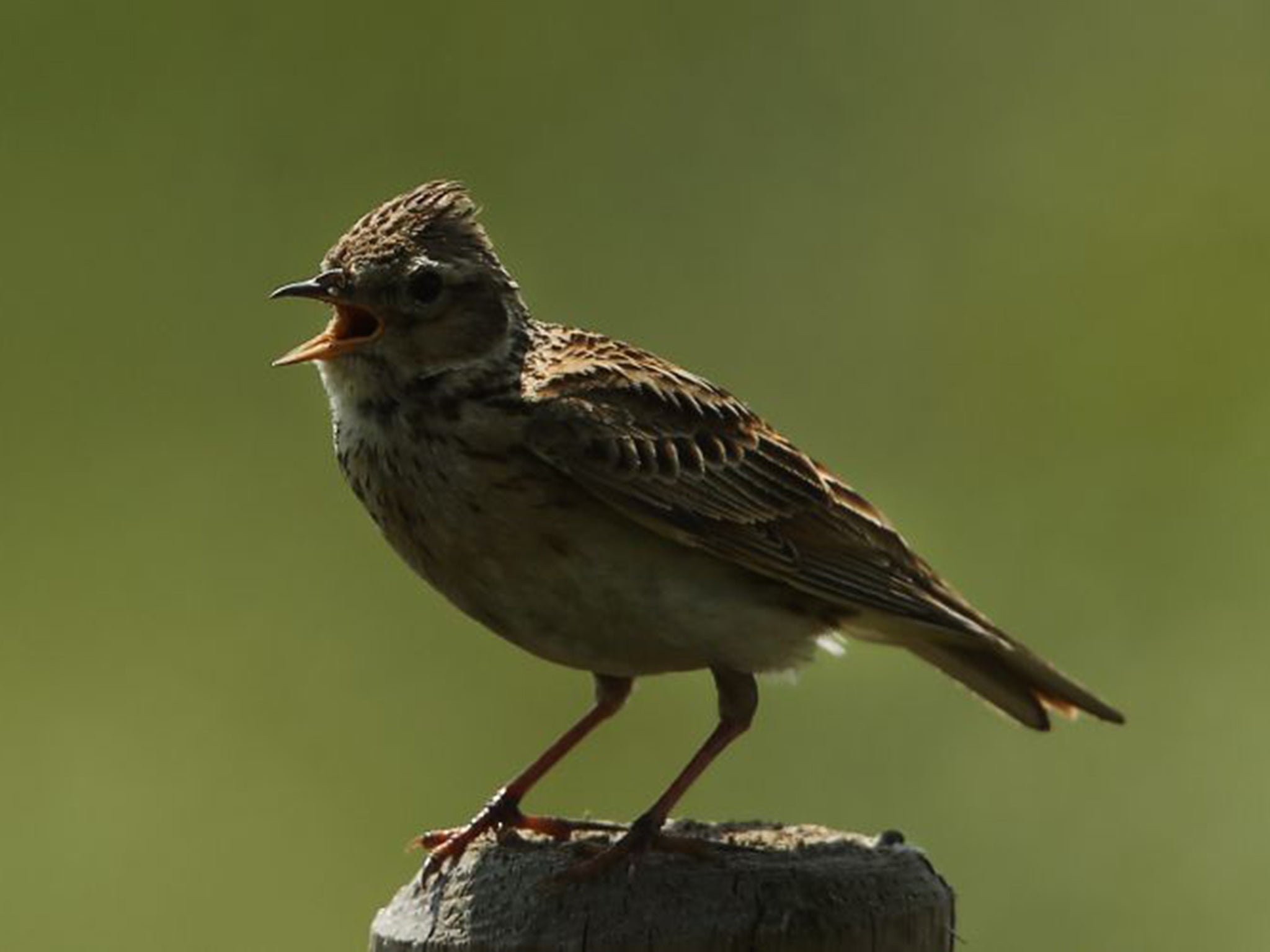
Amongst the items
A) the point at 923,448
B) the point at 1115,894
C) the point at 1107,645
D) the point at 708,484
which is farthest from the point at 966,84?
the point at 708,484

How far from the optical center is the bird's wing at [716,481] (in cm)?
888

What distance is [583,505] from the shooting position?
8.84 m

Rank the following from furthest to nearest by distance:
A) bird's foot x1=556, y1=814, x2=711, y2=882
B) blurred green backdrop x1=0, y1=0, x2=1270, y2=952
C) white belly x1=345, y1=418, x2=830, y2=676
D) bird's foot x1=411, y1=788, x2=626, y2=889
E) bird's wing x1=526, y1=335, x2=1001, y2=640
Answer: blurred green backdrop x1=0, y1=0, x2=1270, y2=952 → bird's wing x1=526, y1=335, x2=1001, y2=640 → white belly x1=345, y1=418, x2=830, y2=676 → bird's foot x1=411, y1=788, x2=626, y2=889 → bird's foot x1=556, y1=814, x2=711, y2=882

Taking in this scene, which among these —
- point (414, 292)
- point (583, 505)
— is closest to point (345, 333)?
point (414, 292)

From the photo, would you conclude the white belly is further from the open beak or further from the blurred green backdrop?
the blurred green backdrop

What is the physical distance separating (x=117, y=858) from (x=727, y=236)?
497cm

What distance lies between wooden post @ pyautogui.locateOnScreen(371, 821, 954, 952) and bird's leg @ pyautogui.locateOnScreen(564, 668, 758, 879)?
6 centimetres

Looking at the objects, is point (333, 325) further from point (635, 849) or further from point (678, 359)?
point (678, 359)

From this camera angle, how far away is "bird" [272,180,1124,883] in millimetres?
8719

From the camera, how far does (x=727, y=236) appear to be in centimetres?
1747

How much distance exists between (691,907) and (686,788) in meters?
1.54

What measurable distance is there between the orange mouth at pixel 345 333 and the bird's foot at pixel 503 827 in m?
1.34

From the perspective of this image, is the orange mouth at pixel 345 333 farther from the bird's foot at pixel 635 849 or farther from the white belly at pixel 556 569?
the bird's foot at pixel 635 849

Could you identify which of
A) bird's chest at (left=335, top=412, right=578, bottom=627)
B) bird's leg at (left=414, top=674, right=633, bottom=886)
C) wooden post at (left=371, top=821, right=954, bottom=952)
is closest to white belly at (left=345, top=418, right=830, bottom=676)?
bird's chest at (left=335, top=412, right=578, bottom=627)
